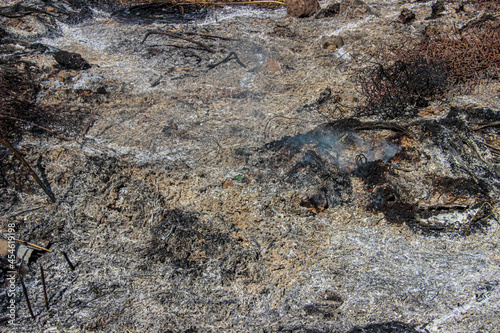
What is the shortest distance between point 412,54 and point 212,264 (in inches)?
150

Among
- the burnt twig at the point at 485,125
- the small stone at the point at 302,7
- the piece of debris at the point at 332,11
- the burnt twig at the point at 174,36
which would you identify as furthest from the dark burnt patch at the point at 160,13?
the burnt twig at the point at 485,125

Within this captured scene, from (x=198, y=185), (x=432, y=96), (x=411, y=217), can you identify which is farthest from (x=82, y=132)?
(x=432, y=96)

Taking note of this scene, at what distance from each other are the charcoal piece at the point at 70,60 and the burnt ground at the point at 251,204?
8cm

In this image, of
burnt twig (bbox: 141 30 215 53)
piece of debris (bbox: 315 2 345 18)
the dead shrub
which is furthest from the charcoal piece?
piece of debris (bbox: 315 2 345 18)

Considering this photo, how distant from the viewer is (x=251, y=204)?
2744 mm

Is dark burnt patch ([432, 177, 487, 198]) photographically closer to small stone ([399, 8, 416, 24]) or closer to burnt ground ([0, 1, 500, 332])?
burnt ground ([0, 1, 500, 332])

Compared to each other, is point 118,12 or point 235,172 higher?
point 118,12

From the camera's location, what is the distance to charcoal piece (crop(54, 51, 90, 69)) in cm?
386

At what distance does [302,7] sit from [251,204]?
4.06m

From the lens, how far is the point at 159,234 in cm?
260

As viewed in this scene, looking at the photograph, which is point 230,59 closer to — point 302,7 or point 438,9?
point 302,7

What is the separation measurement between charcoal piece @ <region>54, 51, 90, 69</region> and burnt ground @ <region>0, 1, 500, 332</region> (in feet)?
0.27

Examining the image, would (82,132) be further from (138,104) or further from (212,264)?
(212,264)

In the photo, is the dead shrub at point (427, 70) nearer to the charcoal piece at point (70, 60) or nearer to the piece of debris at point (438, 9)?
the piece of debris at point (438, 9)
